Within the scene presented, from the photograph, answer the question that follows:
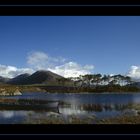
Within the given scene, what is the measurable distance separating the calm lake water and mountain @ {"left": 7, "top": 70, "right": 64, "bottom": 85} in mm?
107

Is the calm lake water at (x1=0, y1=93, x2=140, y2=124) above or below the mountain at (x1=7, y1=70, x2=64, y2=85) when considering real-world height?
below

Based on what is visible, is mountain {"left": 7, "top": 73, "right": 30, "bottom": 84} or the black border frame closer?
the black border frame

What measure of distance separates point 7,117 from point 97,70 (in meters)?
0.82

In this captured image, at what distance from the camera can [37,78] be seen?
2676mm

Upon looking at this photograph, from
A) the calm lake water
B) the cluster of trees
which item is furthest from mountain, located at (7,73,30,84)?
the cluster of trees

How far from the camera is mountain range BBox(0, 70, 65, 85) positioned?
105 inches

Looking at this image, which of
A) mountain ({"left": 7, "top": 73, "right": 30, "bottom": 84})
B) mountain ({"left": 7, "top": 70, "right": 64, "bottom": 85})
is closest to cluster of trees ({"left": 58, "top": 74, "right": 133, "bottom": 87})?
mountain ({"left": 7, "top": 70, "right": 64, "bottom": 85})

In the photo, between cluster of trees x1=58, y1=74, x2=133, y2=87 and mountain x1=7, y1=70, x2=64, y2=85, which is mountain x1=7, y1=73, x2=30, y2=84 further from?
cluster of trees x1=58, y1=74, x2=133, y2=87

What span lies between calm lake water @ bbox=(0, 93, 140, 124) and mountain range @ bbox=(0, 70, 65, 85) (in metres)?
0.11

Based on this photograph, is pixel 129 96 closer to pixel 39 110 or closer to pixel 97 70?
pixel 97 70
